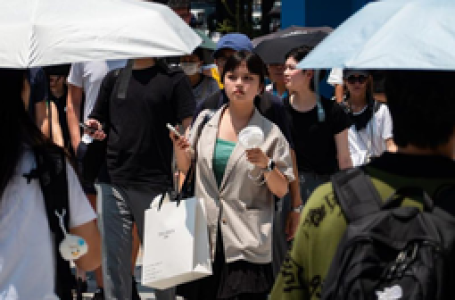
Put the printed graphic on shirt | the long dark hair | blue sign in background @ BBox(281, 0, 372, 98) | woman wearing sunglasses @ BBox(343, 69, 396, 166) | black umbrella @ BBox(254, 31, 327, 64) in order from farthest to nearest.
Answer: blue sign in background @ BBox(281, 0, 372, 98) < black umbrella @ BBox(254, 31, 327, 64) < woman wearing sunglasses @ BBox(343, 69, 396, 166) < the long dark hair < the printed graphic on shirt

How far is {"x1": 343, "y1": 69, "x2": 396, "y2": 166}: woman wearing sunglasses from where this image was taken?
21.6 ft

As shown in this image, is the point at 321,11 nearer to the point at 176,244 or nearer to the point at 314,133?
the point at 314,133

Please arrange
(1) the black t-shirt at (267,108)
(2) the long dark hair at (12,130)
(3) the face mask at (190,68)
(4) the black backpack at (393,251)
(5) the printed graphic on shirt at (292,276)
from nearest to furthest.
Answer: (4) the black backpack at (393,251) → (5) the printed graphic on shirt at (292,276) → (2) the long dark hair at (12,130) → (1) the black t-shirt at (267,108) → (3) the face mask at (190,68)

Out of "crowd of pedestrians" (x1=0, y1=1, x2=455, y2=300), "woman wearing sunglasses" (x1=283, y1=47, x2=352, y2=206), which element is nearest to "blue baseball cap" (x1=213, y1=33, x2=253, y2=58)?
"crowd of pedestrians" (x1=0, y1=1, x2=455, y2=300)

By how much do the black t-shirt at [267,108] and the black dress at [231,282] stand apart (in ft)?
2.58

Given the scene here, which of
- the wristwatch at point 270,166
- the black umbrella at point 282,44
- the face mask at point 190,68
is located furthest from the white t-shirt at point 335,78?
the wristwatch at point 270,166

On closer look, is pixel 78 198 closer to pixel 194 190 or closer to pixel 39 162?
pixel 39 162

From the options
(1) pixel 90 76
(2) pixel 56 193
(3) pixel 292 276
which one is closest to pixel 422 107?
(3) pixel 292 276

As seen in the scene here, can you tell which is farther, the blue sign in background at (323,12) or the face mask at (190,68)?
the blue sign in background at (323,12)

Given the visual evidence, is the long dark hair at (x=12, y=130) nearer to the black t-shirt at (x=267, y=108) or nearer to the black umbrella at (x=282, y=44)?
the black t-shirt at (x=267, y=108)

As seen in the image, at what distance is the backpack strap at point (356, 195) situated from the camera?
240 cm

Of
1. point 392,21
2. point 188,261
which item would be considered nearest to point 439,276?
point 392,21

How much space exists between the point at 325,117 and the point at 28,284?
3.31 m

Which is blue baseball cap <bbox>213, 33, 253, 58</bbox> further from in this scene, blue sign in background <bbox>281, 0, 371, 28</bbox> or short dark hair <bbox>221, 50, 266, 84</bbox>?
blue sign in background <bbox>281, 0, 371, 28</bbox>
